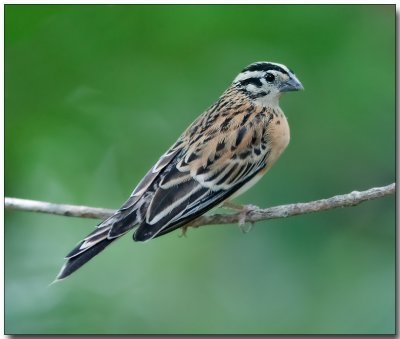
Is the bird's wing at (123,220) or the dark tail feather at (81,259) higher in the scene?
the bird's wing at (123,220)

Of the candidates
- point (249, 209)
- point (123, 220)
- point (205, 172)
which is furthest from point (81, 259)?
point (249, 209)

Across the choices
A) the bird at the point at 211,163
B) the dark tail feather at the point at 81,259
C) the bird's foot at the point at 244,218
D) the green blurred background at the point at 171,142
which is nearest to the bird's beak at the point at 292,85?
the bird at the point at 211,163

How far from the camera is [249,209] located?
224 inches

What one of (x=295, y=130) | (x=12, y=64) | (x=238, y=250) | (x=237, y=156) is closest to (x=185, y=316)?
(x=238, y=250)

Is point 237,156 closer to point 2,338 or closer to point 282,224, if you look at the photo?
point 282,224

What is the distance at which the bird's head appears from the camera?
5879 mm

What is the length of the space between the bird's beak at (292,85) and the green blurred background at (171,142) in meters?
0.16

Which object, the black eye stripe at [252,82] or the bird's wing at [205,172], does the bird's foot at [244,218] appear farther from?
the black eye stripe at [252,82]

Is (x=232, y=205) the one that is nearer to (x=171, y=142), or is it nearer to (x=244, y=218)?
(x=244, y=218)

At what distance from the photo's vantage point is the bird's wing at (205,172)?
17.7 feet

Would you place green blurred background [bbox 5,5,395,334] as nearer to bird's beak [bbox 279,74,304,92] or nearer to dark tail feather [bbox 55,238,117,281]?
bird's beak [bbox 279,74,304,92]

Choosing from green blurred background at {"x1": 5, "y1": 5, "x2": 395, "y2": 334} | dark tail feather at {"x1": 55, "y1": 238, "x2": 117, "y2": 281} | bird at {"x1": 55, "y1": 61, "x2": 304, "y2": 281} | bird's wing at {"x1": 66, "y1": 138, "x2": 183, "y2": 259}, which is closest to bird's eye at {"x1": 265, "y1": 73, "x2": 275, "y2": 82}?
bird at {"x1": 55, "y1": 61, "x2": 304, "y2": 281}

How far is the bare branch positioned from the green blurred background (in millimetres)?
272

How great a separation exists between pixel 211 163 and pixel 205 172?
83 mm
